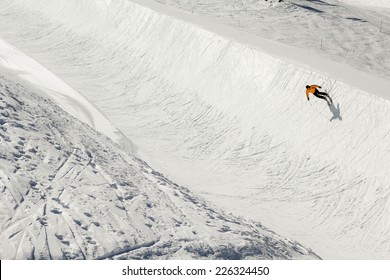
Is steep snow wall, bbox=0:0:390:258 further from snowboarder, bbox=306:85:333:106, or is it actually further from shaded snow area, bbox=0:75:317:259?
shaded snow area, bbox=0:75:317:259

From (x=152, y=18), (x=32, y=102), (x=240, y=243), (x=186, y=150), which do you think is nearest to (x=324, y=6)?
(x=152, y=18)

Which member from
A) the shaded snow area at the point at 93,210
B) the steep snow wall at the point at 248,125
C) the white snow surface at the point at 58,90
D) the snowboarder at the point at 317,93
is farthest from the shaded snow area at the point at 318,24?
the shaded snow area at the point at 93,210

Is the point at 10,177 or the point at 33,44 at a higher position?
the point at 33,44

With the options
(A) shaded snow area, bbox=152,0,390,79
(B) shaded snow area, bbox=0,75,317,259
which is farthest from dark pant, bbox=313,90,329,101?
(B) shaded snow area, bbox=0,75,317,259

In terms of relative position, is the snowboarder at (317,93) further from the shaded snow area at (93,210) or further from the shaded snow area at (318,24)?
the shaded snow area at (93,210)

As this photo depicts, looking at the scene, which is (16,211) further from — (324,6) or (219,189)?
(324,6)
